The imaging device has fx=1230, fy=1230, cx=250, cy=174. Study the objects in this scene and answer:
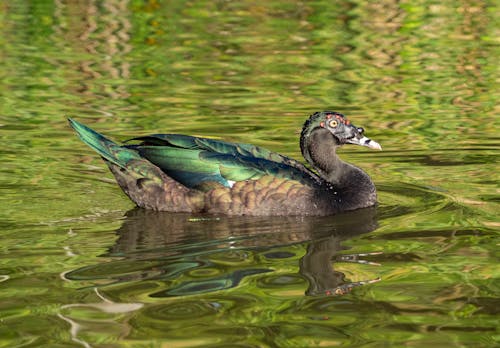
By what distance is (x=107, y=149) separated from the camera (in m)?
9.49

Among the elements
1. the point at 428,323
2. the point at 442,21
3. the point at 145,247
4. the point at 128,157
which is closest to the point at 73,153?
the point at 128,157

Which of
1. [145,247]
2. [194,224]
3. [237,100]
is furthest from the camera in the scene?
[237,100]

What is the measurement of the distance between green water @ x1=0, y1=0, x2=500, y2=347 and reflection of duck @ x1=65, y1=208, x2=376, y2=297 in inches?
0.9

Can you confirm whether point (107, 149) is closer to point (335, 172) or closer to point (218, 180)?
point (218, 180)

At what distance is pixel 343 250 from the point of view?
8281 millimetres

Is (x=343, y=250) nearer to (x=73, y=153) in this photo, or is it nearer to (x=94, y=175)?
(x=94, y=175)

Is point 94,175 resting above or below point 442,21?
below

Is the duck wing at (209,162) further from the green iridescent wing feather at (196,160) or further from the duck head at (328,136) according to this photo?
the duck head at (328,136)

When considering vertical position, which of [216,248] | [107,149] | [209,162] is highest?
[107,149]

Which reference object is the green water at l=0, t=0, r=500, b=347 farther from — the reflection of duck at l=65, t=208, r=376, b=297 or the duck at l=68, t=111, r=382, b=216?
the duck at l=68, t=111, r=382, b=216

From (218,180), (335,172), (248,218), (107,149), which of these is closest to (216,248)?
(248,218)

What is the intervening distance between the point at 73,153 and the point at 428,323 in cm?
553

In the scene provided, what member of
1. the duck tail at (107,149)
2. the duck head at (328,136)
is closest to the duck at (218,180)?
the duck tail at (107,149)

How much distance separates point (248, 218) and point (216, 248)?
1.10 metres
